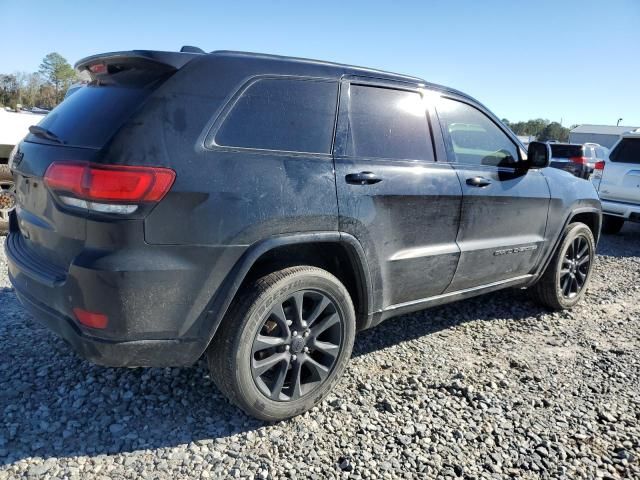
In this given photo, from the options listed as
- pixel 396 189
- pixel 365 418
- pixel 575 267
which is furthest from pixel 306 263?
pixel 575 267

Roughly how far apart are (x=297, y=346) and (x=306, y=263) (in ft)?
1.49

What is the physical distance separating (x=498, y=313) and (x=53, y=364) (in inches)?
141

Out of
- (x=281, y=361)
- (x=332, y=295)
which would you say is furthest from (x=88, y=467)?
(x=332, y=295)

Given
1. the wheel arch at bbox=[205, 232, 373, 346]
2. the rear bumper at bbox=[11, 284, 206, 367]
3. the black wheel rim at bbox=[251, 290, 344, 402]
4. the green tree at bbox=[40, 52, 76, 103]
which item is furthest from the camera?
the green tree at bbox=[40, 52, 76, 103]

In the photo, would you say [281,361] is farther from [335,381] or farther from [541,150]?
[541,150]

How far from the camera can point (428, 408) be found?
9.25 ft

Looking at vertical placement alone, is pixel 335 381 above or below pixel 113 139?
below

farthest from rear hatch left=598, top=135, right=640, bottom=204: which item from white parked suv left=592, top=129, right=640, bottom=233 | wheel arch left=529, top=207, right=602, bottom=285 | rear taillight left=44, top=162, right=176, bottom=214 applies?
rear taillight left=44, top=162, right=176, bottom=214

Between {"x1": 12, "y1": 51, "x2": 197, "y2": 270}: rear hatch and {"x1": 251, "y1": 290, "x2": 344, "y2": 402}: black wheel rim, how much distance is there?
101cm

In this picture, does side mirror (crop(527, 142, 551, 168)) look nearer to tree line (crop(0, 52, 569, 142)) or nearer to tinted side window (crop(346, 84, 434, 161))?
tinted side window (crop(346, 84, 434, 161))

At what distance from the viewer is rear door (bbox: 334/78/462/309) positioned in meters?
2.71

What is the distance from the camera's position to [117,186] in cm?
203

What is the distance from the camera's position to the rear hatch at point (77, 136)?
7.09 feet

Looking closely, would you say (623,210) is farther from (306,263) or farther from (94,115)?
(94,115)
